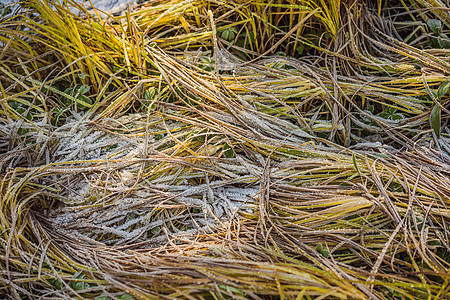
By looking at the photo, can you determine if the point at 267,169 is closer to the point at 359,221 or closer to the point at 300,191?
the point at 300,191

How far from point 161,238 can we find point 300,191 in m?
0.65

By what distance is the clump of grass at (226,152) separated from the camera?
4.15ft

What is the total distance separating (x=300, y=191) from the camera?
1.49 meters

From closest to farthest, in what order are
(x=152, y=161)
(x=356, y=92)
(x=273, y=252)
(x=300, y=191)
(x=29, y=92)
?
(x=273, y=252)
(x=300, y=191)
(x=152, y=161)
(x=356, y=92)
(x=29, y=92)

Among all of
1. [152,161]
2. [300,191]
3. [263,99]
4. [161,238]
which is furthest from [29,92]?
[300,191]

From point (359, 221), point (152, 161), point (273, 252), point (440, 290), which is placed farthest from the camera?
point (152, 161)

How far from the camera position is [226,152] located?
1613mm

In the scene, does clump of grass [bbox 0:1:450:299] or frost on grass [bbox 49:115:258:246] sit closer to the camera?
clump of grass [bbox 0:1:450:299]

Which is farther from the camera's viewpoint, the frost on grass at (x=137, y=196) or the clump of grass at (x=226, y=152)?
the frost on grass at (x=137, y=196)

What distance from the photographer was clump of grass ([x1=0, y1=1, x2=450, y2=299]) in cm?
126

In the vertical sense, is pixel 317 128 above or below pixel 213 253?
above

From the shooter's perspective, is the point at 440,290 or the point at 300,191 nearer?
the point at 440,290

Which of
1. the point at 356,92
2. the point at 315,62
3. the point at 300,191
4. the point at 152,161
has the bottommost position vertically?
the point at 300,191

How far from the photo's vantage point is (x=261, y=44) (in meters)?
1.95
